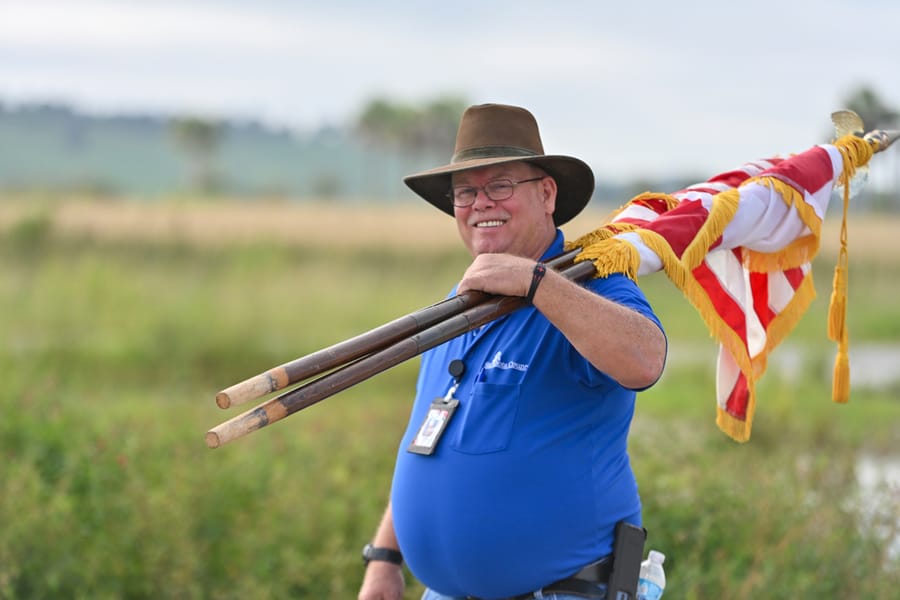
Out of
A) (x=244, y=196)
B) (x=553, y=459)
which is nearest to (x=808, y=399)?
(x=553, y=459)

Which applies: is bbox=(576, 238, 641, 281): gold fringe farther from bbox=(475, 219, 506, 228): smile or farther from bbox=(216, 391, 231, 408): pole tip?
bbox=(216, 391, 231, 408): pole tip

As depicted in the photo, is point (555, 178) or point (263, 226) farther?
point (263, 226)

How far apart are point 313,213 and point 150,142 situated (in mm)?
128230

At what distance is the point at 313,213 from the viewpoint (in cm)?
3331

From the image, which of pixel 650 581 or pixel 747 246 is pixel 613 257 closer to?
pixel 747 246

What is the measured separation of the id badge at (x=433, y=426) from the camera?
11.0 feet

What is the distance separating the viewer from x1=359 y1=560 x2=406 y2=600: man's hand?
3.88 metres

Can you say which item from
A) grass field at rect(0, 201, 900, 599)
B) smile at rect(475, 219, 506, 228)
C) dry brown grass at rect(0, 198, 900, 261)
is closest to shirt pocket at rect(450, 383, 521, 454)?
smile at rect(475, 219, 506, 228)

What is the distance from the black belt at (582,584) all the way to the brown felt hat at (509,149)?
111cm

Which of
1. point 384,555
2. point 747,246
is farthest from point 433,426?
point 747,246

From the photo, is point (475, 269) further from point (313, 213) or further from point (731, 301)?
point (313, 213)

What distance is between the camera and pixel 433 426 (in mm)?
3391

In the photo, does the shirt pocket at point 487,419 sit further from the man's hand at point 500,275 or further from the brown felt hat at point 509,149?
the brown felt hat at point 509,149

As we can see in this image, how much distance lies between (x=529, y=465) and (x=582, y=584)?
379mm
